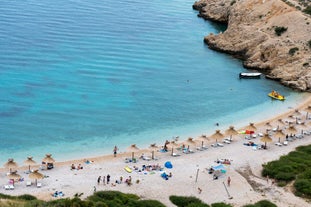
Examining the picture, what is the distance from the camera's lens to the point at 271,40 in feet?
238

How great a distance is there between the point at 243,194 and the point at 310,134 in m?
16.5

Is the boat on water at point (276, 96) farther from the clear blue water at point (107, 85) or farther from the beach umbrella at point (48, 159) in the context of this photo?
the beach umbrella at point (48, 159)

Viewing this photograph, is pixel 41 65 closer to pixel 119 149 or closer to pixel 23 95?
pixel 23 95

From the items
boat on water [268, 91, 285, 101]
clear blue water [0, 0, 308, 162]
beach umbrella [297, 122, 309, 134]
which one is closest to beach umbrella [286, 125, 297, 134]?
beach umbrella [297, 122, 309, 134]

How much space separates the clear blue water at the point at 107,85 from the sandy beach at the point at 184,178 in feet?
14.3

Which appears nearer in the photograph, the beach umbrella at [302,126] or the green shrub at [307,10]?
the beach umbrella at [302,126]

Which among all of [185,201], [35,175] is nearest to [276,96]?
[185,201]

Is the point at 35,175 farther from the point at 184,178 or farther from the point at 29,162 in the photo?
the point at 184,178

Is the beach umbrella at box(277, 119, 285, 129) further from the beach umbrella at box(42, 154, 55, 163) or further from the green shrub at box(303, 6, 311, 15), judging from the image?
the green shrub at box(303, 6, 311, 15)

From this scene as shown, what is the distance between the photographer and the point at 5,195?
35.3 metres

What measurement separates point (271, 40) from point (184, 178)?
3874cm

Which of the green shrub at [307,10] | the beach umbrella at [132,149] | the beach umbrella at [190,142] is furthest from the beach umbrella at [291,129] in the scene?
the green shrub at [307,10]

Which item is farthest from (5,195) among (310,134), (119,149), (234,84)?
(234,84)

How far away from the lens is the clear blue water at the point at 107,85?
49969 millimetres
